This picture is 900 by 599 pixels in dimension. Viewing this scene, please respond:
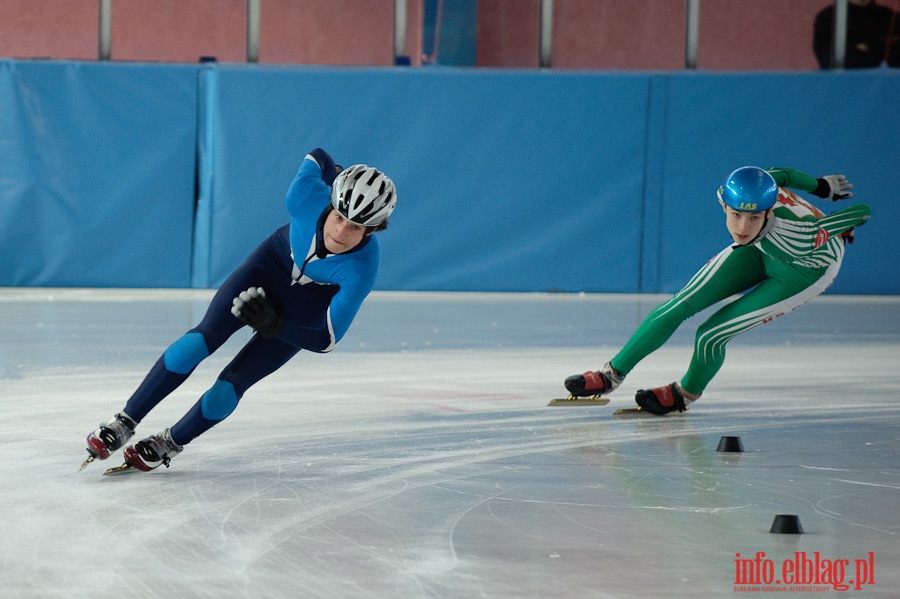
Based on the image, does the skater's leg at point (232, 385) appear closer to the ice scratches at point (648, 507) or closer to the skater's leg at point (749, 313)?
the ice scratches at point (648, 507)

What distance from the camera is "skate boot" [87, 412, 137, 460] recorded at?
3.87m

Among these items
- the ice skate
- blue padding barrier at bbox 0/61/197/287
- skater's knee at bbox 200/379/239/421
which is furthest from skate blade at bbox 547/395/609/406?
blue padding barrier at bbox 0/61/197/287

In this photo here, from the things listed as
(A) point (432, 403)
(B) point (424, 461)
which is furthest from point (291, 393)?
(B) point (424, 461)

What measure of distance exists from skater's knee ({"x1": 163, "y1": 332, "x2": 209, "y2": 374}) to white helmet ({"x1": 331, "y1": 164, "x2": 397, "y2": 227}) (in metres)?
0.61

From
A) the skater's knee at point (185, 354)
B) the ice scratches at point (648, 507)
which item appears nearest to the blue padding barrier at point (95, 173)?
the skater's knee at point (185, 354)

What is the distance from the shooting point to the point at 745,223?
5.26m

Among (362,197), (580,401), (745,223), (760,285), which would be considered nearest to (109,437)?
(362,197)

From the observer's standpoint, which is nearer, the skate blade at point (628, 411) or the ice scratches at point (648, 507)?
the ice scratches at point (648, 507)

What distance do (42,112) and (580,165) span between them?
16.1 ft

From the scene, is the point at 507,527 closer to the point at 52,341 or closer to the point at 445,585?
the point at 445,585

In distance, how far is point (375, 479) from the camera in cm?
399

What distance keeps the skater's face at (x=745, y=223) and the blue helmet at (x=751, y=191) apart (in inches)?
1.6

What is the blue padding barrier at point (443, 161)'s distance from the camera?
11188mm

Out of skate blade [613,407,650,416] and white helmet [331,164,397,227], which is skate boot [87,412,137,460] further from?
skate blade [613,407,650,416]
